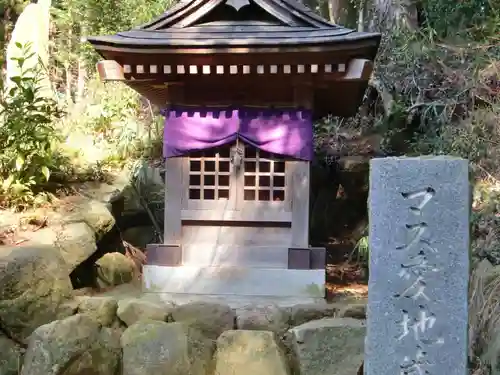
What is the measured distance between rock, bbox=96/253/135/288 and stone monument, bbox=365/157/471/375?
4630 mm

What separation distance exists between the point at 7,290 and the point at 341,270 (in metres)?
5.09

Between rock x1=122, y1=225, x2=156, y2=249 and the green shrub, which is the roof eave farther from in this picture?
rock x1=122, y1=225, x2=156, y2=249

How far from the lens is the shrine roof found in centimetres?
575

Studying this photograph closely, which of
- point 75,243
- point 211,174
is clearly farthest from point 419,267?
point 75,243

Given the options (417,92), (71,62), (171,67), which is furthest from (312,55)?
(71,62)

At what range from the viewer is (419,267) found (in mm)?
3260

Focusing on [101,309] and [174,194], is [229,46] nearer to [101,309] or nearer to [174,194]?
[174,194]

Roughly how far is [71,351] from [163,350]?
0.82 m

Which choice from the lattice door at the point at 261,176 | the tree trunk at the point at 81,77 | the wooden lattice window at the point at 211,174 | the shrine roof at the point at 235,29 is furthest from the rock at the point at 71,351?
the tree trunk at the point at 81,77

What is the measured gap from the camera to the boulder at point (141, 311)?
225 inches

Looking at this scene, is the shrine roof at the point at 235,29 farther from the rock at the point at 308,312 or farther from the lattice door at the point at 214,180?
the rock at the point at 308,312

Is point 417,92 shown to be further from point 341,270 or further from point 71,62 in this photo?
point 71,62

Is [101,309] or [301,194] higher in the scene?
[301,194]

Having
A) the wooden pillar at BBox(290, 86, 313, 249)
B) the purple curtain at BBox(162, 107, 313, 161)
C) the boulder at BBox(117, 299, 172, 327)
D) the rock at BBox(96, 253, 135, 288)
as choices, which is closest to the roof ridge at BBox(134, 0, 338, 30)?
the wooden pillar at BBox(290, 86, 313, 249)
